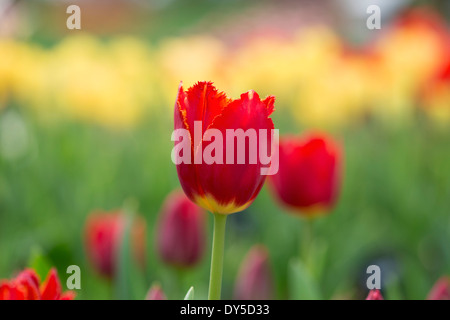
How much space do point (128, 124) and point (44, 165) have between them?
31cm

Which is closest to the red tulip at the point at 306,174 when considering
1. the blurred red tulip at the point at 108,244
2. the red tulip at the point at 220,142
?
the blurred red tulip at the point at 108,244

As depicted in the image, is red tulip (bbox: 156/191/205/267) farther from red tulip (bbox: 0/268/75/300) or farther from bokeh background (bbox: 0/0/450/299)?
red tulip (bbox: 0/268/75/300)

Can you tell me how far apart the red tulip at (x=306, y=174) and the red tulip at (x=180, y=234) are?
11cm

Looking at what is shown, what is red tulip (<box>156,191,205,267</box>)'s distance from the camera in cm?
84

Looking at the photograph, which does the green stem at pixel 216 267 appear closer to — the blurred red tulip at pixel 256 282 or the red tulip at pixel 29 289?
the red tulip at pixel 29 289

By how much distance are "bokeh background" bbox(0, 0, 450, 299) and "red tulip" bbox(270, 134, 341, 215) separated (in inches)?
6.8

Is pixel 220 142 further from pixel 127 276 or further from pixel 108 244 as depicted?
pixel 108 244

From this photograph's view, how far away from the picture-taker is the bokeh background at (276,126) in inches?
46.1

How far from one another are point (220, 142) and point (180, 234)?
43 centimetres

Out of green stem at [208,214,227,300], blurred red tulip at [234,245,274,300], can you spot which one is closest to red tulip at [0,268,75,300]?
green stem at [208,214,227,300]

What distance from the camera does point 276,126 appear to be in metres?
1.79
